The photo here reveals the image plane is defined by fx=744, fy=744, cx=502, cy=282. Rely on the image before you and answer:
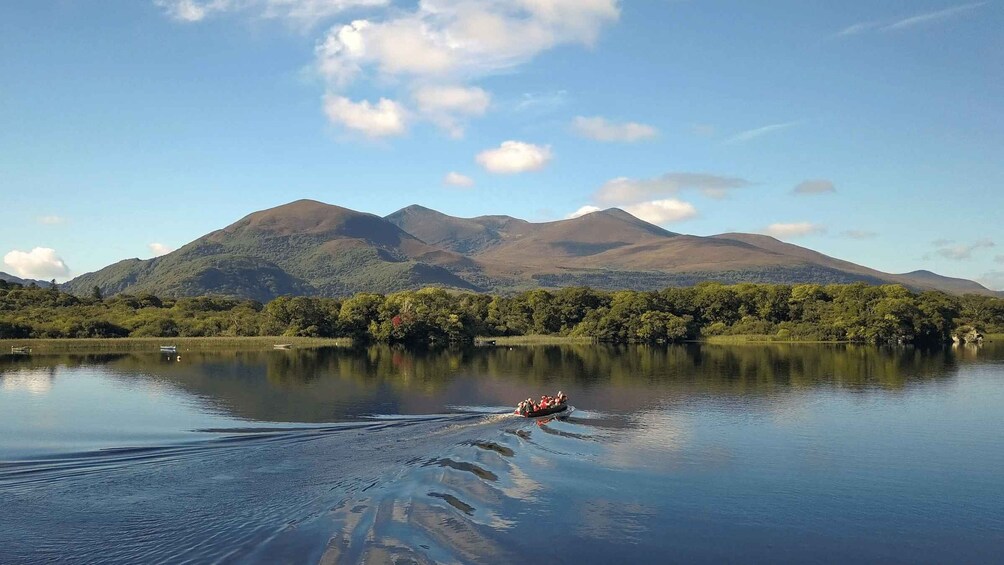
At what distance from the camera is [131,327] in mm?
105875

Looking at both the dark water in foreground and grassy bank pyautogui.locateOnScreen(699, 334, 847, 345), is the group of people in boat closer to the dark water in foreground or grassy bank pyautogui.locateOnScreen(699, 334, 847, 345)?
the dark water in foreground

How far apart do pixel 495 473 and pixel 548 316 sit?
309ft

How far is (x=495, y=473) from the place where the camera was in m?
26.9

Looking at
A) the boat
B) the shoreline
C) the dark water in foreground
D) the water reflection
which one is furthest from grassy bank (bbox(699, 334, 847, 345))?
the boat

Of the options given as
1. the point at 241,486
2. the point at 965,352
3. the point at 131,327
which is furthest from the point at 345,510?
the point at 131,327

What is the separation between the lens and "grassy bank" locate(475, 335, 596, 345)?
10662 centimetres

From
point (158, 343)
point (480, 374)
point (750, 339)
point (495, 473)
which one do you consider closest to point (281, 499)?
point (495, 473)

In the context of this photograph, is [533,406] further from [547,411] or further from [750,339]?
[750,339]

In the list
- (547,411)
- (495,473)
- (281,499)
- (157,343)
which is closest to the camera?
(281,499)

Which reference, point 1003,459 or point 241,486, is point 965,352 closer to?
point 1003,459

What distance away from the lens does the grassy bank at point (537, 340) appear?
→ 107 m

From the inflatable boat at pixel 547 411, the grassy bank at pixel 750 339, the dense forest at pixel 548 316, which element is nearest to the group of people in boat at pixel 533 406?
the inflatable boat at pixel 547 411

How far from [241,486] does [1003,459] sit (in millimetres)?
29001

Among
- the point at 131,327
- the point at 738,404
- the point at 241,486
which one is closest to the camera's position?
the point at 241,486
